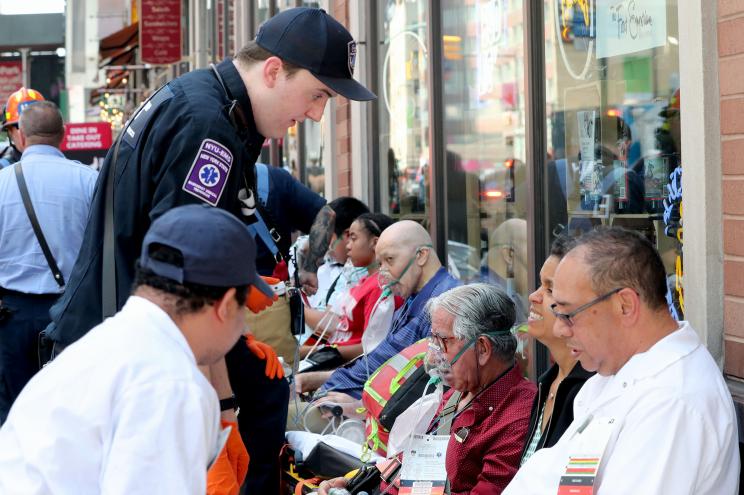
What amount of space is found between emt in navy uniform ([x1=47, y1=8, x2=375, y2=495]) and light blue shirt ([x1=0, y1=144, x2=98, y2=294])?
2231 millimetres

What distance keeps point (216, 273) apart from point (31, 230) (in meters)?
3.67

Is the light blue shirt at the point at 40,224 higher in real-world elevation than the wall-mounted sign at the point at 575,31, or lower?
lower

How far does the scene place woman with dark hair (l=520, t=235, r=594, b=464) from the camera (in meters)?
3.36

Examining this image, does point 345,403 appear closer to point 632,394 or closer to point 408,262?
point 408,262

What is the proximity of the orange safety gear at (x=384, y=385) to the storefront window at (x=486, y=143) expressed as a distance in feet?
3.17

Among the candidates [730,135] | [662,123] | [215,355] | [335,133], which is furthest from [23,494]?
[335,133]

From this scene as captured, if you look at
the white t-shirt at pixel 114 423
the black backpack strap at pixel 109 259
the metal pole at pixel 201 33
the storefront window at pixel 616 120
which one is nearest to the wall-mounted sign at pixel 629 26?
the storefront window at pixel 616 120

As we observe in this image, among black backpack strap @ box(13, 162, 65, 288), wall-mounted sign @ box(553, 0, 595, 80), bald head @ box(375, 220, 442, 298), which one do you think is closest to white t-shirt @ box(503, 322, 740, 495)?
wall-mounted sign @ box(553, 0, 595, 80)

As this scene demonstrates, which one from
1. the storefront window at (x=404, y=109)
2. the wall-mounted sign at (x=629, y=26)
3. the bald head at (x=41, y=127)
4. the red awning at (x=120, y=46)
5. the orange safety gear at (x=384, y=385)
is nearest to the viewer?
the wall-mounted sign at (x=629, y=26)

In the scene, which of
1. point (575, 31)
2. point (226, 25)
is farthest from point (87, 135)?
point (575, 31)

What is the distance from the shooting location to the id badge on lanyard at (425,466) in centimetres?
376

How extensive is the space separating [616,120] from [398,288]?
1354 mm

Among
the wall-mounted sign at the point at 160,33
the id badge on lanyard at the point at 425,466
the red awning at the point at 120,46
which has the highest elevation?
the red awning at the point at 120,46

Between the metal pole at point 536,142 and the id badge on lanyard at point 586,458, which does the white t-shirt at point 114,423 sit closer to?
the id badge on lanyard at point 586,458
